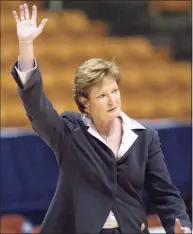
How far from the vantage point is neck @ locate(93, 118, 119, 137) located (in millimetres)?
1959

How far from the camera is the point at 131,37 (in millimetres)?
6957

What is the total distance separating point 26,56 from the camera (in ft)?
5.96

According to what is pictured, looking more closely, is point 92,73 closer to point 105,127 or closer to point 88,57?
point 105,127

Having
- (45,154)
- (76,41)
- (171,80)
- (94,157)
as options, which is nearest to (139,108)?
(171,80)

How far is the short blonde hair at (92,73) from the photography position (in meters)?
1.88

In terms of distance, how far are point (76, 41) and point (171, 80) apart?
3.36 ft

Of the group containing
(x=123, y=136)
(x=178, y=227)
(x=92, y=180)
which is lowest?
(x=178, y=227)

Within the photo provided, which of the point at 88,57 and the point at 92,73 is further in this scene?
the point at 88,57

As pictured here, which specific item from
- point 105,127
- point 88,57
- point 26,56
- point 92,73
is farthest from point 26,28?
point 88,57

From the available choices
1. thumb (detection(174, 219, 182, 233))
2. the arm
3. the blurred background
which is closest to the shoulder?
the arm

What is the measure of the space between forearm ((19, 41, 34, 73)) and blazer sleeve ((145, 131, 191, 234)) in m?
0.46

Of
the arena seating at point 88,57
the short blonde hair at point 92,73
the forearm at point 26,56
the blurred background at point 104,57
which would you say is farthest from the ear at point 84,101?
the arena seating at point 88,57

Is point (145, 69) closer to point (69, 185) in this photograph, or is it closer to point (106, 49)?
point (106, 49)

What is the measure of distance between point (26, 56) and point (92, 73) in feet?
0.66
